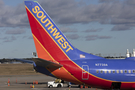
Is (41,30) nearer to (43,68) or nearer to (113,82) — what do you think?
(43,68)

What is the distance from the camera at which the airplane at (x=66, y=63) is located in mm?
30453

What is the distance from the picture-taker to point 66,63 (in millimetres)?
30953

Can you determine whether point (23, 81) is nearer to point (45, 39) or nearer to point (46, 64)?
point (45, 39)

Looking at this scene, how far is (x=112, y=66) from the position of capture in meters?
32.4

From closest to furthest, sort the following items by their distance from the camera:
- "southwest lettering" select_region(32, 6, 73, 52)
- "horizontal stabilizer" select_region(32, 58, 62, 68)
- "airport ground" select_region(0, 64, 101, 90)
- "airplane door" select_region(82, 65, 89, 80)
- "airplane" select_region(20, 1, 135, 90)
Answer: "horizontal stabilizer" select_region(32, 58, 62, 68), "airplane" select_region(20, 1, 135, 90), "southwest lettering" select_region(32, 6, 73, 52), "airplane door" select_region(82, 65, 89, 80), "airport ground" select_region(0, 64, 101, 90)

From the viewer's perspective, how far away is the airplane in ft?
99.9

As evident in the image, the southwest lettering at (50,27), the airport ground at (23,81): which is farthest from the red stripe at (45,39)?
the airport ground at (23,81)

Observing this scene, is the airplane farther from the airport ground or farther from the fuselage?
the airport ground

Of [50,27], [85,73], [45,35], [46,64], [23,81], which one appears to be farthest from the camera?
[23,81]

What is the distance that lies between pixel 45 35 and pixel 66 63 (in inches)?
174

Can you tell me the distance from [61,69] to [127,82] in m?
9.22

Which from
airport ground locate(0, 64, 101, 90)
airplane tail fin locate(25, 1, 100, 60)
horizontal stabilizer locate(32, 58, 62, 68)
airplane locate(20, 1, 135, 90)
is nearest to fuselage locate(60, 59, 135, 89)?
airplane locate(20, 1, 135, 90)

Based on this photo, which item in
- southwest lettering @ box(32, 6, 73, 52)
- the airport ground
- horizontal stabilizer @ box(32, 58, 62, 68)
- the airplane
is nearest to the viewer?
horizontal stabilizer @ box(32, 58, 62, 68)

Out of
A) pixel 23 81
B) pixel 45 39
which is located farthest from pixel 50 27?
pixel 23 81
